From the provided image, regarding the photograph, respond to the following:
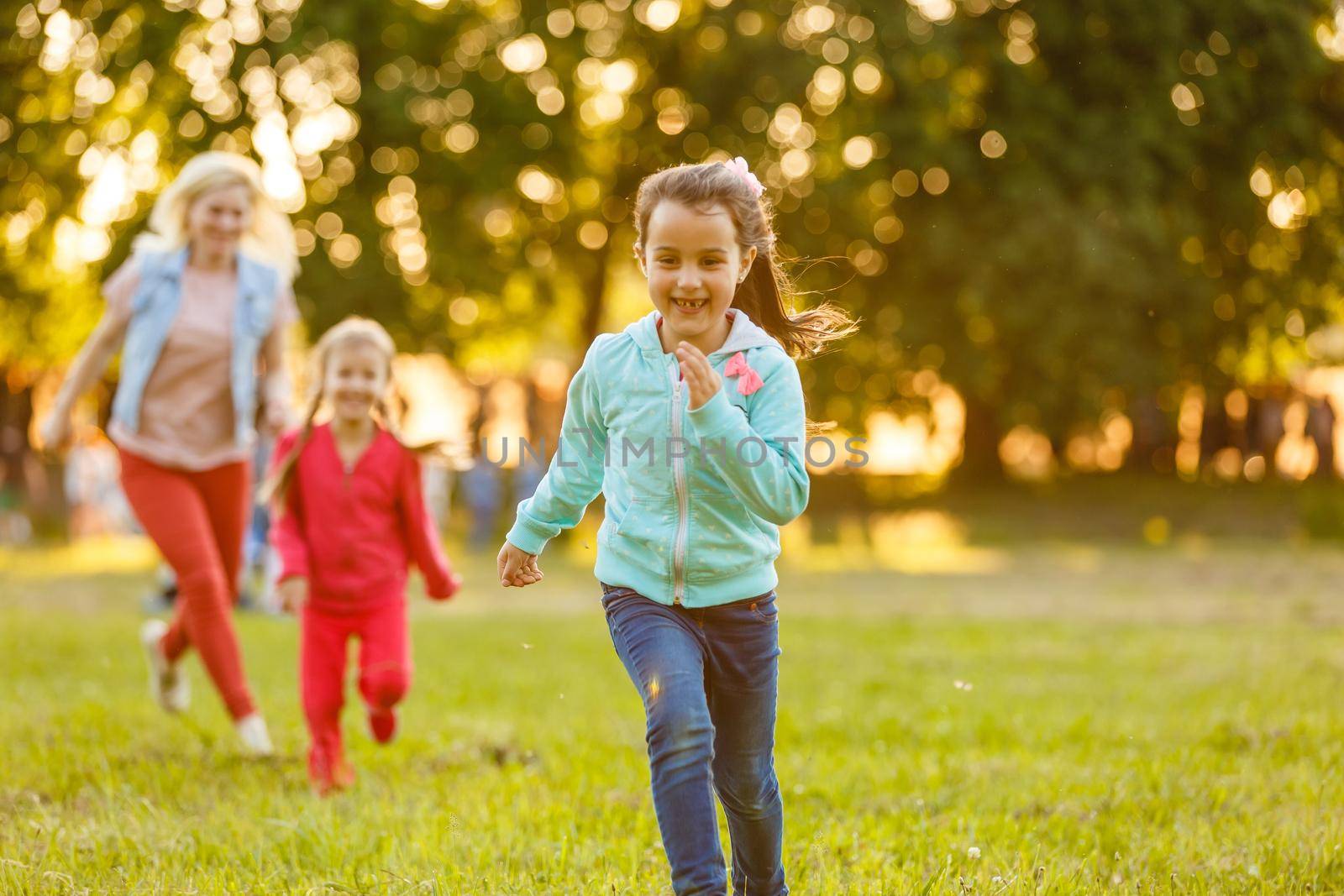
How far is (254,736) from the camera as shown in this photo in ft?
18.3

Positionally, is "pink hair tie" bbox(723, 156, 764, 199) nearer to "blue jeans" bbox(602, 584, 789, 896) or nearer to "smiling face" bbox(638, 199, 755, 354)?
"smiling face" bbox(638, 199, 755, 354)

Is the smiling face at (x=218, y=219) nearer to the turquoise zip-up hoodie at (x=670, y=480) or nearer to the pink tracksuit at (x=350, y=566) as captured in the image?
the pink tracksuit at (x=350, y=566)

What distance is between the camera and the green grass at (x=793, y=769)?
3.90 m

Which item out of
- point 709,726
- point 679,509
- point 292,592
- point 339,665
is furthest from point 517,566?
point 339,665

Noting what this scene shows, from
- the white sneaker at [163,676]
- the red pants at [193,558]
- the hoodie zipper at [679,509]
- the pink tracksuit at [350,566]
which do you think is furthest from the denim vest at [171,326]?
the hoodie zipper at [679,509]

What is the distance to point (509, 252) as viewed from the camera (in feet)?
83.4

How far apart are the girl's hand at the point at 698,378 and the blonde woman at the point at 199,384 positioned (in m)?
3.29

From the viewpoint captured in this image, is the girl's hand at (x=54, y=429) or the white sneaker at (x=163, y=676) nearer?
the girl's hand at (x=54, y=429)

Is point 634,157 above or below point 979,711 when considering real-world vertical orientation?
above

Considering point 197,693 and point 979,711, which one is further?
point 197,693

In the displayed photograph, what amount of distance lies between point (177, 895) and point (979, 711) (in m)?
4.24

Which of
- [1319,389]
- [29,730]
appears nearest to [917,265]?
[1319,389]

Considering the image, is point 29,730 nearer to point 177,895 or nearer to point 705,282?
point 177,895

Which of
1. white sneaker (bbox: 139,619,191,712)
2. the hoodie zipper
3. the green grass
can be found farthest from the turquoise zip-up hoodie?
white sneaker (bbox: 139,619,191,712)
